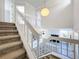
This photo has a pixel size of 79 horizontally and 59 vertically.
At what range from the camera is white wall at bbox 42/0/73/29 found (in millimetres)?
8250

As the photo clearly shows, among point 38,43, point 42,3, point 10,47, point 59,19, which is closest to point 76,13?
point 59,19

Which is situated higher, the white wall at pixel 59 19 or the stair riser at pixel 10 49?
the white wall at pixel 59 19

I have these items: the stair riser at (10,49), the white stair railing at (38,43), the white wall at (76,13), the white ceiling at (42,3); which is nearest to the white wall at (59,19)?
the white ceiling at (42,3)

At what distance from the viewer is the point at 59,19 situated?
8.55 meters

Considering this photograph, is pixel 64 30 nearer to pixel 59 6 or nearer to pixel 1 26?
pixel 59 6

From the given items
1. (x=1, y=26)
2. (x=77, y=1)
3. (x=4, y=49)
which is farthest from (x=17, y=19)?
(x=77, y=1)

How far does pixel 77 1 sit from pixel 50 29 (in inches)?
108

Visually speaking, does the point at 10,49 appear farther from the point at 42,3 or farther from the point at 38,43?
the point at 42,3

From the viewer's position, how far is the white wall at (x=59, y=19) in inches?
325

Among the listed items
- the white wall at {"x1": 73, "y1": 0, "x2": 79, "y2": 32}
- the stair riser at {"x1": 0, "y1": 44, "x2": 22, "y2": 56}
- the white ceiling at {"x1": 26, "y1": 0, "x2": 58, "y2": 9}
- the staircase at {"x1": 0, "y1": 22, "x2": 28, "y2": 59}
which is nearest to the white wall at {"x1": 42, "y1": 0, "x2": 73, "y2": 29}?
the white ceiling at {"x1": 26, "y1": 0, "x2": 58, "y2": 9}

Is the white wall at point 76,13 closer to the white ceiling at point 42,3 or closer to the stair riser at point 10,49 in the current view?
the white ceiling at point 42,3

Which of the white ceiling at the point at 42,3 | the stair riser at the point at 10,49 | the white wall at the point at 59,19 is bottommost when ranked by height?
the stair riser at the point at 10,49

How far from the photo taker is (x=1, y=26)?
3656 millimetres

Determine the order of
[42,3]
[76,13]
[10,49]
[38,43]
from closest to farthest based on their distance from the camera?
[38,43] < [10,49] < [76,13] < [42,3]
